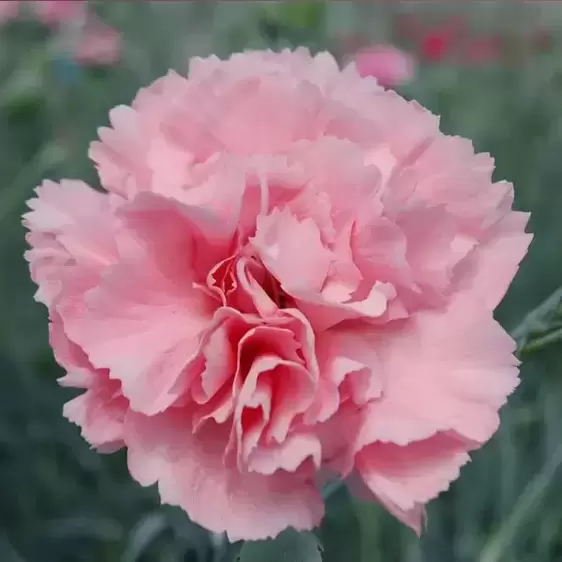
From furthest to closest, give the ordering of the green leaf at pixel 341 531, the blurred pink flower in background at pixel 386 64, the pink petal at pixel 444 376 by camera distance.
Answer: the blurred pink flower in background at pixel 386 64
the green leaf at pixel 341 531
the pink petal at pixel 444 376

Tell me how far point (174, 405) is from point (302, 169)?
74mm

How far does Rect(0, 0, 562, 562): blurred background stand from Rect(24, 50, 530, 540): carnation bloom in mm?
94

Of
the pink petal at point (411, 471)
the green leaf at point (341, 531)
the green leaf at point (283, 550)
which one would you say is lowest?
the green leaf at point (341, 531)

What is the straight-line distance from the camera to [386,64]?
648mm

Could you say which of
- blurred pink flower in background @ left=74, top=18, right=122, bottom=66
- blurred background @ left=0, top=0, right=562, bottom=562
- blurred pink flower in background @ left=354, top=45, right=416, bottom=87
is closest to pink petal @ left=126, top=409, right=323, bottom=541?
blurred background @ left=0, top=0, right=562, bottom=562

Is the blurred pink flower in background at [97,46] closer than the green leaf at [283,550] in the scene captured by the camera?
No

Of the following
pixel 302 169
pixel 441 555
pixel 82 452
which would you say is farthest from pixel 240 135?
pixel 82 452

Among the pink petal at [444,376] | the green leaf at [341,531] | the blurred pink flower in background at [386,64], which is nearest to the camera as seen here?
the pink petal at [444,376]

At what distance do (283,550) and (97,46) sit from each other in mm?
602

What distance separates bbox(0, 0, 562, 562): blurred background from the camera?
398 millimetres

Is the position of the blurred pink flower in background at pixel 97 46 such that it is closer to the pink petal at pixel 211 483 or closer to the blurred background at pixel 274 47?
the blurred background at pixel 274 47

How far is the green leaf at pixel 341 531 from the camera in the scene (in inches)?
14.8

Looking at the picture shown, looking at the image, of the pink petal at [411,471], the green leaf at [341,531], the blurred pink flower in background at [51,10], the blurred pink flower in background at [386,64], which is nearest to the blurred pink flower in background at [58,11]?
the blurred pink flower in background at [51,10]

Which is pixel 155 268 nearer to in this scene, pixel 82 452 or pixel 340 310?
pixel 340 310
